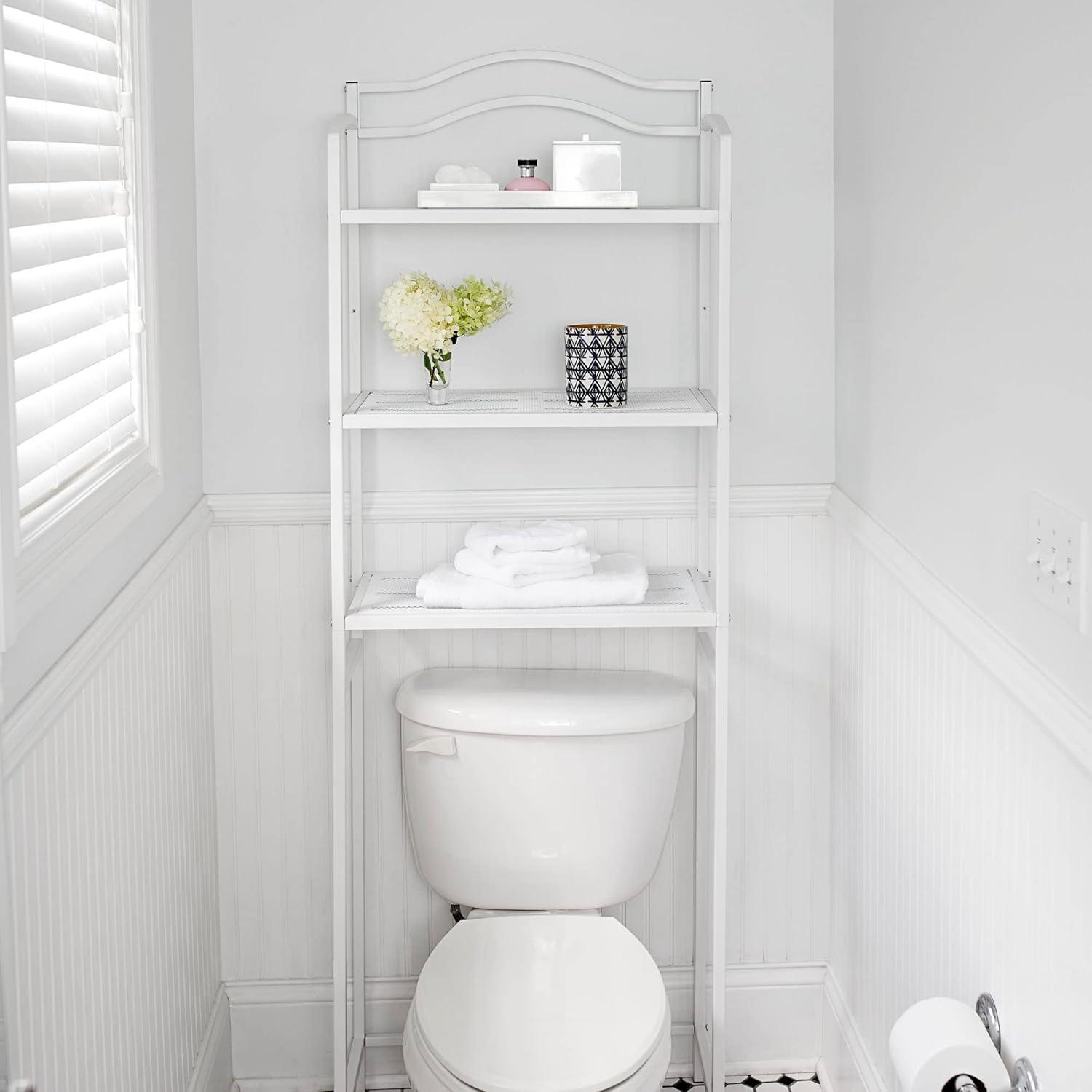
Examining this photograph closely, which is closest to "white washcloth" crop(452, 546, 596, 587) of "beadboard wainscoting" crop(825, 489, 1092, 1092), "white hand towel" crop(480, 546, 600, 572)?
"white hand towel" crop(480, 546, 600, 572)

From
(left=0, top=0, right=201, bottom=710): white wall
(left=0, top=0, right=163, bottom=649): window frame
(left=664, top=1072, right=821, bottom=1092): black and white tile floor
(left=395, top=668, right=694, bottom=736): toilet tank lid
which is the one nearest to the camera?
(left=0, top=0, right=163, bottom=649): window frame

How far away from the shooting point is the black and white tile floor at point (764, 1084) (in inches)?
97.2

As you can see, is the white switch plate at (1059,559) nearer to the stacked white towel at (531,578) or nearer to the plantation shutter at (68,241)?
the stacked white towel at (531,578)

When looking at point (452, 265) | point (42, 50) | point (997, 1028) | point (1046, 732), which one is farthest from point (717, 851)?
point (42, 50)

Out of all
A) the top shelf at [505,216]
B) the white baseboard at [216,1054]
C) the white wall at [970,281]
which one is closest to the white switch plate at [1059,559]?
the white wall at [970,281]

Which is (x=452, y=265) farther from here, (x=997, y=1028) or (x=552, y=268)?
(x=997, y=1028)

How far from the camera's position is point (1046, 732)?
4.63 feet

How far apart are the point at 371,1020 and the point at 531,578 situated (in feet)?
3.09

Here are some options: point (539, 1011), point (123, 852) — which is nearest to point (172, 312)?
point (123, 852)

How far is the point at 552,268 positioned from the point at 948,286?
785 mm

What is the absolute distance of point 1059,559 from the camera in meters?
1.36

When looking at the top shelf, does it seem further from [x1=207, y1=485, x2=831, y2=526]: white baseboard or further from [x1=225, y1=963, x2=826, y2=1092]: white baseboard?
[x1=225, y1=963, x2=826, y2=1092]: white baseboard

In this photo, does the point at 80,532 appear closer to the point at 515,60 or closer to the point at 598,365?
the point at 598,365

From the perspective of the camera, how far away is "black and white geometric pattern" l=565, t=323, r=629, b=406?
2113 millimetres
